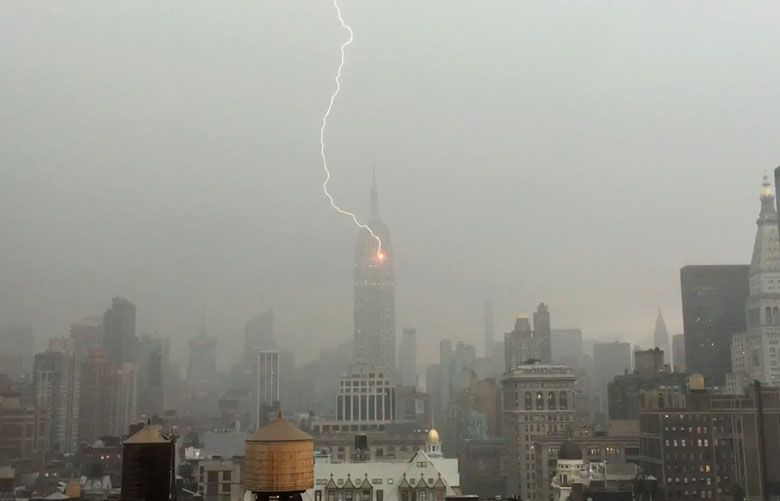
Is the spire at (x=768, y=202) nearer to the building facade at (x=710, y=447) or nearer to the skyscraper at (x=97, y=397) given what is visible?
the building facade at (x=710, y=447)

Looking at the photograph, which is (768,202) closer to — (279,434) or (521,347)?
(521,347)

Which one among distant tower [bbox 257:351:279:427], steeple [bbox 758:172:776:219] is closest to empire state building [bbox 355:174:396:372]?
distant tower [bbox 257:351:279:427]

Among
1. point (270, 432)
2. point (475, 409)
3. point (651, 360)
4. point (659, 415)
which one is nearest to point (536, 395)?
point (475, 409)

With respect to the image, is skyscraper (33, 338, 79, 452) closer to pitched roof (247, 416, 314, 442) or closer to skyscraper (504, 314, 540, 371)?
pitched roof (247, 416, 314, 442)

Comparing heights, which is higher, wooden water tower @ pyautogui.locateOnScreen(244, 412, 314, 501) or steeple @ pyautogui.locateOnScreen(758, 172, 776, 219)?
steeple @ pyautogui.locateOnScreen(758, 172, 776, 219)

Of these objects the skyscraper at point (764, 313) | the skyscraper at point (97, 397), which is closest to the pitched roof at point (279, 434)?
the skyscraper at point (97, 397)

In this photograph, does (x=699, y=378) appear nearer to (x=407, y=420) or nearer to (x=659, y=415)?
(x=659, y=415)
